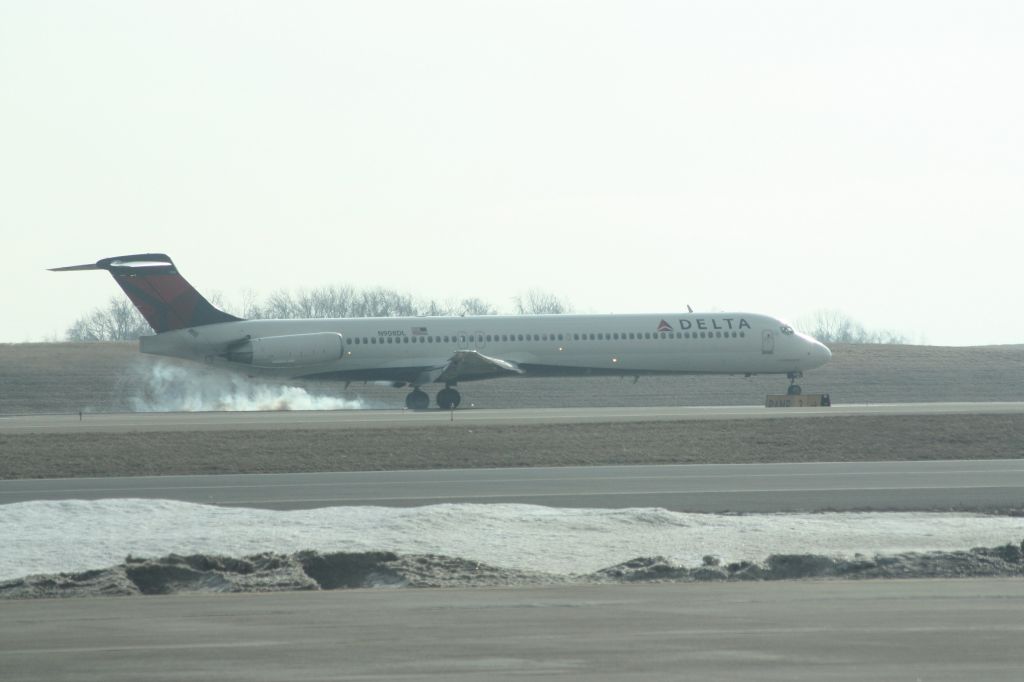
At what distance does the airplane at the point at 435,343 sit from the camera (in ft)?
157

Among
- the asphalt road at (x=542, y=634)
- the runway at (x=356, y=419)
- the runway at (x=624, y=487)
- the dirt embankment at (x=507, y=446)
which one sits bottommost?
the asphalt road at (x=542, y=634)

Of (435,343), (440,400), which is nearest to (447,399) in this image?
(440,400)

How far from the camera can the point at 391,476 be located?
83.3 feet

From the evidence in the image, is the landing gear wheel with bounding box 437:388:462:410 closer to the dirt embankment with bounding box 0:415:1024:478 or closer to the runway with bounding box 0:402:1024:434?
the runway with bounding box 0:402:1024:434

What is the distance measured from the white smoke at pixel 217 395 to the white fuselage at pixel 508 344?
5.93m

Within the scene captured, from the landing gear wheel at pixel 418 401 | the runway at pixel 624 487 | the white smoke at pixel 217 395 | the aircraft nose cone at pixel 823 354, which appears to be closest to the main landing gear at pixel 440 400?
the landing gear wheel at pixel 418 401

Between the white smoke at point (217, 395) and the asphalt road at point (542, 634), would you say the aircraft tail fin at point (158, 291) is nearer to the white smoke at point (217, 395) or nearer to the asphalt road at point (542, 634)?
the white smoke at point (217, 395)

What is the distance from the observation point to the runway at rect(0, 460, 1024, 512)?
797 inches

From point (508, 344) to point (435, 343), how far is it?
263 cm

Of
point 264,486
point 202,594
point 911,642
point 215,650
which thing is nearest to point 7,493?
point 264,486

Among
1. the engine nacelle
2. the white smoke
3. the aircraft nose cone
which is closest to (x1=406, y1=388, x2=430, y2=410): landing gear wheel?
the engine nacelle

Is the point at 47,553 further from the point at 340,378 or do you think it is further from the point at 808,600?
the point at 340,378

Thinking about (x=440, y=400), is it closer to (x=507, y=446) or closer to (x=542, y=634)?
(x=507, y=446)

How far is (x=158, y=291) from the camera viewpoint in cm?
4741
